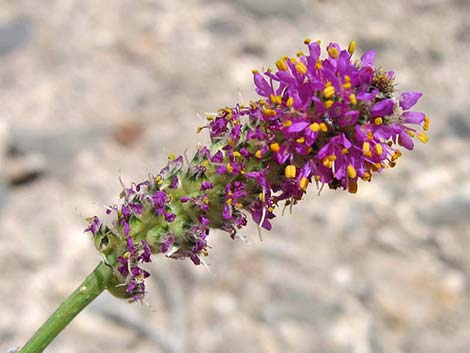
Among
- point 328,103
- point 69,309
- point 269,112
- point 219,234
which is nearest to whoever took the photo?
point 328,103

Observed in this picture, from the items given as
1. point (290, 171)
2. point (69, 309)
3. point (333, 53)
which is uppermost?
point (333, 53)

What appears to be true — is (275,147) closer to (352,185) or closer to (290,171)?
(290,171)

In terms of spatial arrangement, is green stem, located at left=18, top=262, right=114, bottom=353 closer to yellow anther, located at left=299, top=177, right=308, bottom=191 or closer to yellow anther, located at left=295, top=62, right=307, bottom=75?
yellow anther, located at left=299, top=177, right=308, bottom=191

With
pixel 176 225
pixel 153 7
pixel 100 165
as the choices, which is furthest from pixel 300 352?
pixel 153 7

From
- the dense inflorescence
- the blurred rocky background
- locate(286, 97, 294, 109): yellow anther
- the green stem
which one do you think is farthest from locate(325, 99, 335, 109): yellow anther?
the blurred rocky background

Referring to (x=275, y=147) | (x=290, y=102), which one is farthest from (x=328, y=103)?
(x=275, y=147)

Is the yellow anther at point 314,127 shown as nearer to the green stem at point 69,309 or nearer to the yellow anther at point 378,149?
the yellow anther at point 378,149
